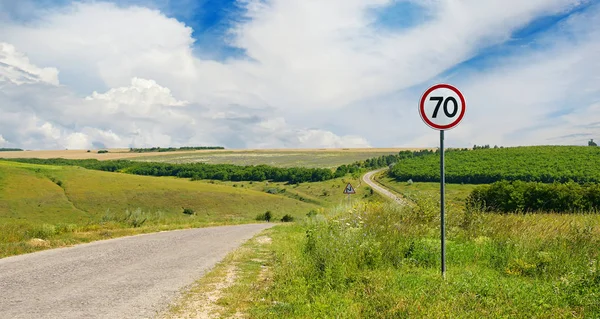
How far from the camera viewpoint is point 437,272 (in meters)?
8.55

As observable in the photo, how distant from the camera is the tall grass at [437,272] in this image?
255 inches

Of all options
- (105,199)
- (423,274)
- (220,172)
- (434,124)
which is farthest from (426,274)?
(220,172)

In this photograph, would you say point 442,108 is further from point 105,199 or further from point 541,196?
point 105,199

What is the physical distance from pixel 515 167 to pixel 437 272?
15497 cm

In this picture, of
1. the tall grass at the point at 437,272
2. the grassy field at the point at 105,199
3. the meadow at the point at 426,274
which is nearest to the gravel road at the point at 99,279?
the meadow at the point at 426,274

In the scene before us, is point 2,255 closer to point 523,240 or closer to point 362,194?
point 523,240

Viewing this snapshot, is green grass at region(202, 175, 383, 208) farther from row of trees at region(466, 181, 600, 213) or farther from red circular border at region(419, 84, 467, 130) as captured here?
red circular border at region(419, 84, 467, 130)

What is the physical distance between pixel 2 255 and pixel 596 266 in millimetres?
15813

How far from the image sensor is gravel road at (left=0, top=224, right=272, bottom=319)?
7.57 metres

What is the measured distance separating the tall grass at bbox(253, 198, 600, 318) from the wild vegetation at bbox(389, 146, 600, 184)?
428 feet

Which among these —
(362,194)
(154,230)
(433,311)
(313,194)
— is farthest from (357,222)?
(313,194)

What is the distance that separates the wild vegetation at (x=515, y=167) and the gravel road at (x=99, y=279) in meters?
131

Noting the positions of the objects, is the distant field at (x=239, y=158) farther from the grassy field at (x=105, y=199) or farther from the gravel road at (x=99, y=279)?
the gravel road at (x=99, y=279)

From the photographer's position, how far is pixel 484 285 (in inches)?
290
